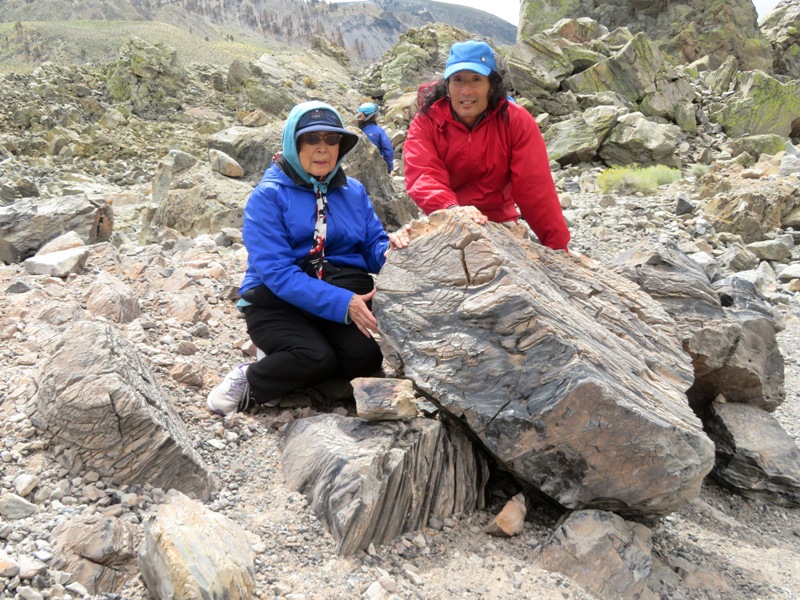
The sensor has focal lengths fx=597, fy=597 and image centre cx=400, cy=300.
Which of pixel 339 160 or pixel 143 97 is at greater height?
pixel 339 160

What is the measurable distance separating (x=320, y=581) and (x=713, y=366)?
12.5 feet

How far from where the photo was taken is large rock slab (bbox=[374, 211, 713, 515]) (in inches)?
132

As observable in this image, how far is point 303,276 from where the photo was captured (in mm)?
4293

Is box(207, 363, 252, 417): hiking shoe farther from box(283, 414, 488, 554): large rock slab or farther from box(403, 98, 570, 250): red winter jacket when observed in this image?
box(403, 98, 570, 250): red winter jacket

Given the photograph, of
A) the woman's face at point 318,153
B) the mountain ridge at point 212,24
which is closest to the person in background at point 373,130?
the woman's face at point 318,153

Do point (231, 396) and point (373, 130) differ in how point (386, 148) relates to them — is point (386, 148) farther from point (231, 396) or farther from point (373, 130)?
point (231, 396)

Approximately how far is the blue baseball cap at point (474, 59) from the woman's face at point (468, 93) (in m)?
0.07

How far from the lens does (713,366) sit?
5.06 metres

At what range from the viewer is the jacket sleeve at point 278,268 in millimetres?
4266

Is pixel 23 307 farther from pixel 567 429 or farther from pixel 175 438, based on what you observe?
pixel 567 429

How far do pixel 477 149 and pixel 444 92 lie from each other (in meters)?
0.53

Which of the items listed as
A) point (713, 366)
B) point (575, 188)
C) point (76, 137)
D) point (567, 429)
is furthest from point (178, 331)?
point (76, 137)

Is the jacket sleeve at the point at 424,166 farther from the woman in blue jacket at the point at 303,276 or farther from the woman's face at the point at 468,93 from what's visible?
the woman in blue jacket at the point at 303,276

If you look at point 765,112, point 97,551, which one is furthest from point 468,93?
point 765,112
